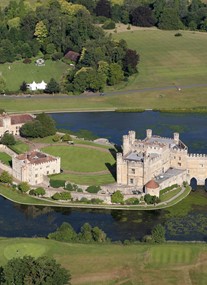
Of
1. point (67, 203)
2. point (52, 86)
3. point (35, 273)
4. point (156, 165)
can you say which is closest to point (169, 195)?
point (156, 165)

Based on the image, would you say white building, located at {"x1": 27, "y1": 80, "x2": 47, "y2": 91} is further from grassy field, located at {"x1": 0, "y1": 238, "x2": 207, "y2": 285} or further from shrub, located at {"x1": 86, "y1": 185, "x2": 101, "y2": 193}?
grassy field, located at {"x1": 0, "y1": 238, "x2": 207, "y2": 285}

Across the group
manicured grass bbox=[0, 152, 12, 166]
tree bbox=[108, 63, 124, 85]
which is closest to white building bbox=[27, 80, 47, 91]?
tree bbox=[108, 63, 124, 85]

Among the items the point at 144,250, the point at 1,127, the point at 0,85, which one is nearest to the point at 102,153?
the point at 1,127

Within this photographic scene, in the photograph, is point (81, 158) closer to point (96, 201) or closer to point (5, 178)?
point (5, 178)

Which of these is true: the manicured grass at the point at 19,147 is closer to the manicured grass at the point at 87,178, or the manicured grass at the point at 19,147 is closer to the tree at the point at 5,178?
the tree at the point at 5,178

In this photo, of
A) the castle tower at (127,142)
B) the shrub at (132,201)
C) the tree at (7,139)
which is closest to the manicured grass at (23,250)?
the shrub at (132,201)

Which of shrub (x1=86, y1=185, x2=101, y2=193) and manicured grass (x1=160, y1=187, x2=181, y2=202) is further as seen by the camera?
shrub (x1=86, y1=185, x2=101, y2=193)
